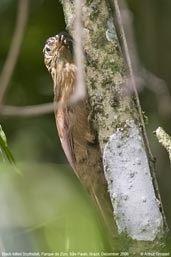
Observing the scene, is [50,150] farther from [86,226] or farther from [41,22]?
[86,226]

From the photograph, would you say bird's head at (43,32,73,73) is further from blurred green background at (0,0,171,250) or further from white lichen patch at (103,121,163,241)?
blurred green background at (0,0,171,250)

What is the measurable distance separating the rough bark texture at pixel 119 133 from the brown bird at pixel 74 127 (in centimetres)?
24

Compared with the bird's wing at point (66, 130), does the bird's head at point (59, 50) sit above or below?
above

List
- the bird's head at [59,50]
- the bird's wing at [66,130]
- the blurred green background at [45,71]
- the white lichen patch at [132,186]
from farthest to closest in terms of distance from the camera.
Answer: the blurred green background at [45,71] → the bird's wing at [66,130] → the bird's head at [59,50] → the white lichen patch at [132,186]

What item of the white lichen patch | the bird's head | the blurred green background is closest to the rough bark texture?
the white lichen patch

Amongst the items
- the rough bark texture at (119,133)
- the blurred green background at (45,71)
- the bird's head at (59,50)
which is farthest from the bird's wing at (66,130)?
the blurred green background at (45,71)

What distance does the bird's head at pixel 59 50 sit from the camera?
7.89 ft

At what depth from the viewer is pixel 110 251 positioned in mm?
2068

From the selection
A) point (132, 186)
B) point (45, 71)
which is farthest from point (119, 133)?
point (45, 71)

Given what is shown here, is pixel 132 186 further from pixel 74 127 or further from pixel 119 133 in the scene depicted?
pixel 74 127

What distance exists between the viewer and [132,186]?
2029 millimetres

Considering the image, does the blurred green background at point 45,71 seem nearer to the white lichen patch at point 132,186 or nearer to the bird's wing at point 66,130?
the bird's wing at point 66,130

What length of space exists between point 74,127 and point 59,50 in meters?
0.24

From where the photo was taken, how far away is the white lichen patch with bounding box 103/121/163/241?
6.64 ft
